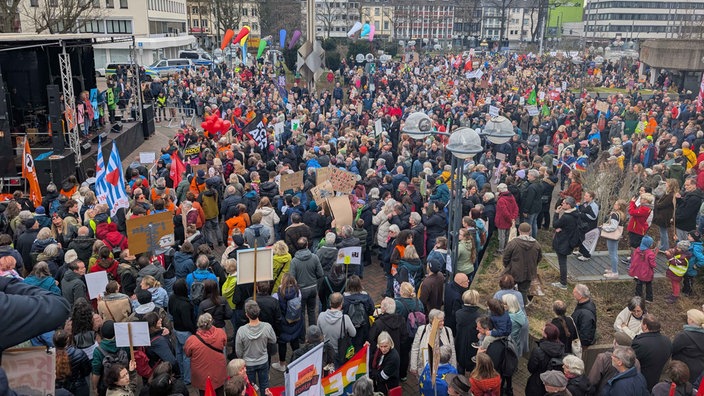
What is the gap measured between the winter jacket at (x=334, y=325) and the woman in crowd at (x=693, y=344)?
3.73 metres

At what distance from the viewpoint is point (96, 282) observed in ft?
25.2

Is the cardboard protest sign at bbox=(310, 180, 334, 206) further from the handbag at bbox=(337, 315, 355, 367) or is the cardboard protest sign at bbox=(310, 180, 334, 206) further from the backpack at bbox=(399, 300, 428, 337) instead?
the handbag at bbox=(337, 315, 355, 367)

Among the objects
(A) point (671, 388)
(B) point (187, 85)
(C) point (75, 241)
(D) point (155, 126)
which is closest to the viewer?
(A) point (671, 388)

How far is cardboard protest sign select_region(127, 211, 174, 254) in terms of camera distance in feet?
29.1

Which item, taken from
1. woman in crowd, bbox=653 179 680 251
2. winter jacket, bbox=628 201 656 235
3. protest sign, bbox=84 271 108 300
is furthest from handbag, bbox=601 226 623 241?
protest sign, bbox=84 271 108 300

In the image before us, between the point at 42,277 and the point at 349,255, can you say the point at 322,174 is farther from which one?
the point at 42,277

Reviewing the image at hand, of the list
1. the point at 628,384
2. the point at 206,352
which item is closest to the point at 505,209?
the point at 628,384

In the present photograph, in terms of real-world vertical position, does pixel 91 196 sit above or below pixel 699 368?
above

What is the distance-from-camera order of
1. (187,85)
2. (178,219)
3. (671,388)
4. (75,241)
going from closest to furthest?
1. (671,388)
2. (75,241)
3. (178,219)
4. (187,85)

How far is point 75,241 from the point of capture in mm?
8867

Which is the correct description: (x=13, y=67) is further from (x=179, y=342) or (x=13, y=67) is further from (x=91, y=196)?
(x=179, y=342)

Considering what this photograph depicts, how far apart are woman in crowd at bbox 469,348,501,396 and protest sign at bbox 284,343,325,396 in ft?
4.98

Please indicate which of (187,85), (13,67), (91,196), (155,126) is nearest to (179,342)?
(91,196)

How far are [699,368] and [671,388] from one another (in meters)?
1.37
